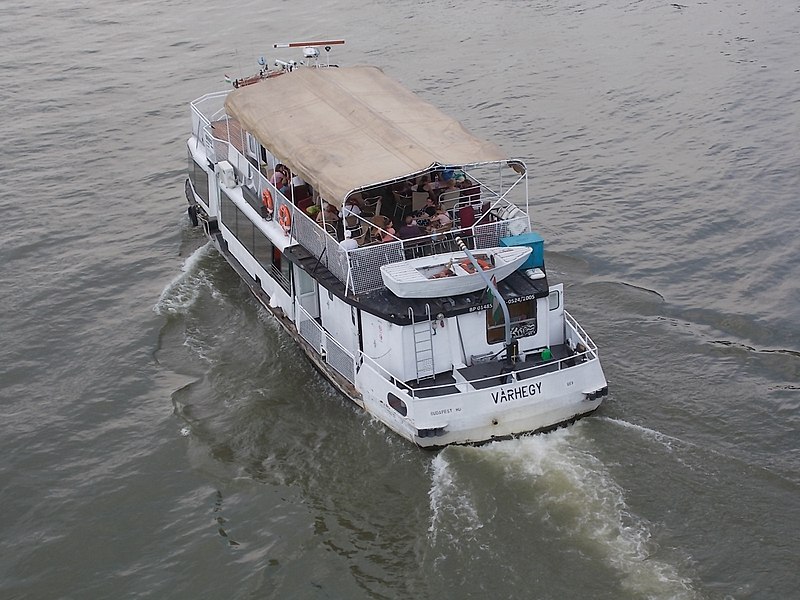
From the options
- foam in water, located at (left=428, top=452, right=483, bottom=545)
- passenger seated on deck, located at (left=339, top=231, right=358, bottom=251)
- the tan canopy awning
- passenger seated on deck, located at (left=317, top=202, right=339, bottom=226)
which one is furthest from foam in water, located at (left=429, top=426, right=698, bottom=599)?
the tan canopy awning

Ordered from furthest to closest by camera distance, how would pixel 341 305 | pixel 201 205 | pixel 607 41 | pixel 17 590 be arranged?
1. pixel 607 41
2. pixel 201 205
3. pixel 341 305
4. pixel 17 590

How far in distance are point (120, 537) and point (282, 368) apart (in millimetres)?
5723

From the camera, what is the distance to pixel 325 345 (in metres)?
20.8

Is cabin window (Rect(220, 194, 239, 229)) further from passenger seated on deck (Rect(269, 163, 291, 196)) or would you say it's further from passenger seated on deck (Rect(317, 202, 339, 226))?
passenger seated on deck (Rect(317, 202, 339, 226))

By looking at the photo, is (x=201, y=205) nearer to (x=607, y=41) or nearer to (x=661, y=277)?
(x=661, y=277)

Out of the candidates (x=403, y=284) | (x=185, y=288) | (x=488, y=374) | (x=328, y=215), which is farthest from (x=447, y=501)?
(x=185, y=288)

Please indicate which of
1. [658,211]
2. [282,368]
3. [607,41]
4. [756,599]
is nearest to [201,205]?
[282,368]

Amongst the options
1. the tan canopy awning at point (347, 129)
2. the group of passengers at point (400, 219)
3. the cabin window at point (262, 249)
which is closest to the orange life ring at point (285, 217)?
the group of passengers at point (400, 219)

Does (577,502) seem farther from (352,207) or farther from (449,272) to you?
(352,207)

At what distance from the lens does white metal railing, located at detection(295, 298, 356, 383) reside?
2009cm

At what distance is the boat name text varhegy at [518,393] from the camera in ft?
59.7

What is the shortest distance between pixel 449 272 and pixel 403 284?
3.22 ft

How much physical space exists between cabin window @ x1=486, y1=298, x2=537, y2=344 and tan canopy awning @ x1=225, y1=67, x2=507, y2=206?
287cm

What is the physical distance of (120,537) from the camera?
58.0 ft
